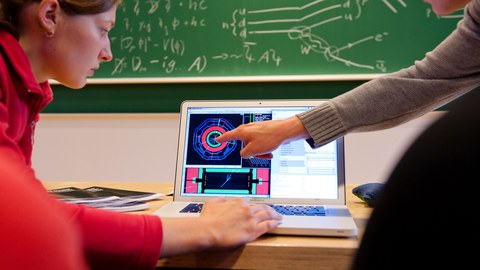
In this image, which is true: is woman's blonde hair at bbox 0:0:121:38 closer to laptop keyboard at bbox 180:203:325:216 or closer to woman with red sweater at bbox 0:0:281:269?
woman with red sweater at bbox 0:0:281:269

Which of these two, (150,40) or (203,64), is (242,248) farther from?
(150,40)

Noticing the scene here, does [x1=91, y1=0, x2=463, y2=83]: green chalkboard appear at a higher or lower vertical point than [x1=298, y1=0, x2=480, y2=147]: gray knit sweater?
Result: higher

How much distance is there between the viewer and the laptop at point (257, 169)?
99cm

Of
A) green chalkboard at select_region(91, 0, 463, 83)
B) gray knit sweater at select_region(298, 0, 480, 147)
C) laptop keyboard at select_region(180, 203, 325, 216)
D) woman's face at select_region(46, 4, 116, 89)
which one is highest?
green chalkboard at select_region(91, 0, 463, 83)

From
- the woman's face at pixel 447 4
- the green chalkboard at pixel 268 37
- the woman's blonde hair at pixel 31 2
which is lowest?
the woman's blonde hair at pixel 31 2

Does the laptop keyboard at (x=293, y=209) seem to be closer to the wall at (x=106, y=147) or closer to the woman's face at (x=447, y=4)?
the woman's face at (x=447, y=4)

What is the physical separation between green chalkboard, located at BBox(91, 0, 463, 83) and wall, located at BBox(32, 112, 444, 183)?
0.82ft

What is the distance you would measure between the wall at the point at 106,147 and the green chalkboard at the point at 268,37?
250mm

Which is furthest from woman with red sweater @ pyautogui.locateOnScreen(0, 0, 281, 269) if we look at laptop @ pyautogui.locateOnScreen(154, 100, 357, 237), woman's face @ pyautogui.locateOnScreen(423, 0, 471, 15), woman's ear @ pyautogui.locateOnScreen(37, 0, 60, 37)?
woman's face @ pyautogui.locateOnScreen(423, 0, 471, 15)

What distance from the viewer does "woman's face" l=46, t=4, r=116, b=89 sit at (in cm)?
88

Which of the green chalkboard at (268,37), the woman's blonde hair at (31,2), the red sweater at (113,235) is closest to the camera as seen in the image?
the red sweater at (113,235)

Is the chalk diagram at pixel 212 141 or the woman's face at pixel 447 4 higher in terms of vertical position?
the woman's face at pixel 447 4

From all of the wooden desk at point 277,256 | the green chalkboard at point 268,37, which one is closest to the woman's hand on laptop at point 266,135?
the wooden desk at point 277,256

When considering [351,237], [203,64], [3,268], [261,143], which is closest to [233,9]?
[203,64]
